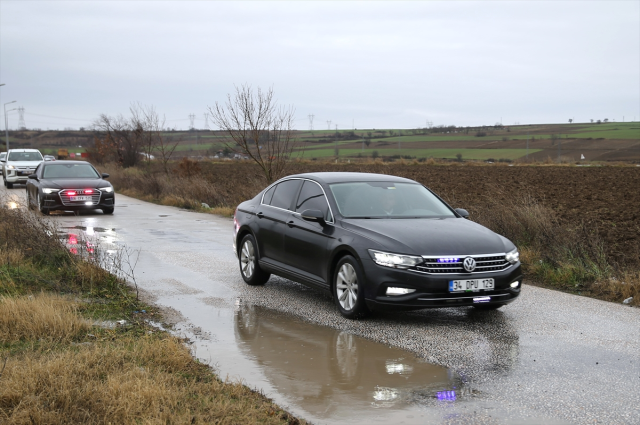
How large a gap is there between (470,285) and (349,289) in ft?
4.29

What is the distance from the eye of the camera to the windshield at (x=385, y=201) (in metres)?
8.51

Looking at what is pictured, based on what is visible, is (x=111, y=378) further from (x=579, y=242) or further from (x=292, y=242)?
(x=579, y=242)

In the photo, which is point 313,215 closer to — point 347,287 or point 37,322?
point 347,287

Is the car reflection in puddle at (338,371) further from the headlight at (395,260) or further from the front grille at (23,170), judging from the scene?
the front grille at (23,170)

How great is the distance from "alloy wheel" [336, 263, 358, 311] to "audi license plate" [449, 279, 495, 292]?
103 cm

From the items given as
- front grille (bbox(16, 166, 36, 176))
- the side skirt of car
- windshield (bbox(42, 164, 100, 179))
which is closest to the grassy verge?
the side skirt of car

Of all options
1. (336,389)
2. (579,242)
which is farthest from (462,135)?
(336,389)

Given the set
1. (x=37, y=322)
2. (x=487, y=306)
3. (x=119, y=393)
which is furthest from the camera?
(x=487, y=306)

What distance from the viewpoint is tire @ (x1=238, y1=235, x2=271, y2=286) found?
9789mm

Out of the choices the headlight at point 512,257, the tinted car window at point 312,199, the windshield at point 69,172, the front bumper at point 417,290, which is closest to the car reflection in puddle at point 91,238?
the tinted car window at point 312,199

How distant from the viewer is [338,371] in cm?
596

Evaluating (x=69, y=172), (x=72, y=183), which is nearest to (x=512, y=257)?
(x=72, y=183)

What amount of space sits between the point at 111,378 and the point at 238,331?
245cm

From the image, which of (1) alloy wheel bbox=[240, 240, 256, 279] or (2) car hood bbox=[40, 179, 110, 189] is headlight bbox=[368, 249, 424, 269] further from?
(2) car hood bbox=[40, 179, 110, 189]
